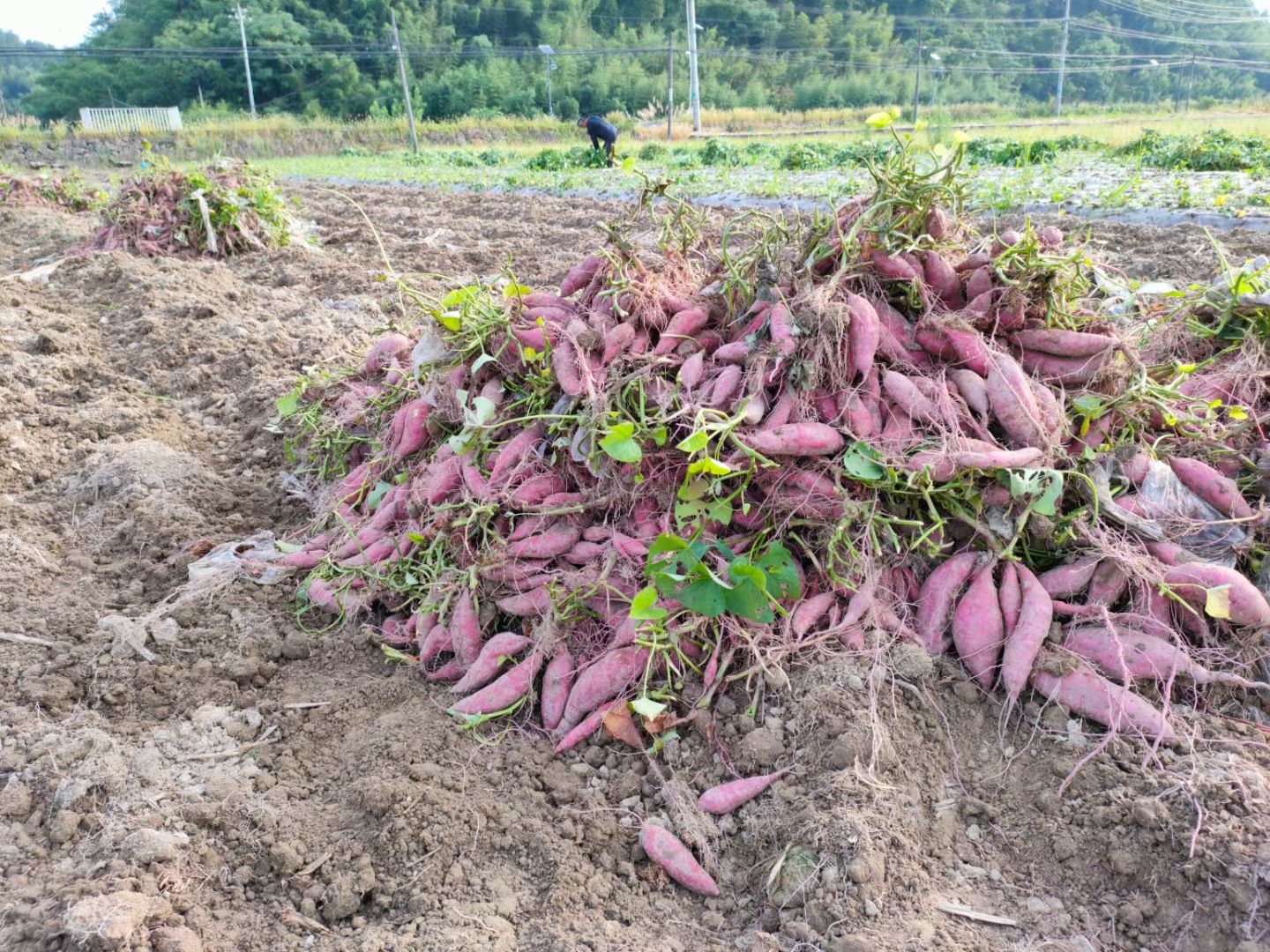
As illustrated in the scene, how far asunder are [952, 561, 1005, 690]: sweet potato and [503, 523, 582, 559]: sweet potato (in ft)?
3.62

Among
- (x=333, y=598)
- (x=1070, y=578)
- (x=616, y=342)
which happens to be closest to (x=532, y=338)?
(x=616, y=342)

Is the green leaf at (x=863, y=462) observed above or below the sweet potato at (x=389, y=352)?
below

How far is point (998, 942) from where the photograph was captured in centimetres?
163

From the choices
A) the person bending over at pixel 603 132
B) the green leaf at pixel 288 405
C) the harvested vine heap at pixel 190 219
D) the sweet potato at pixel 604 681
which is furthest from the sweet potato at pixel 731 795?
the person bending over at pixel 603 132

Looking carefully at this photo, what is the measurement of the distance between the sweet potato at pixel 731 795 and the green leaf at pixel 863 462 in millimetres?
827

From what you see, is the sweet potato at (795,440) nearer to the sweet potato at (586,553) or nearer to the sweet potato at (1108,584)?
the sweet potato at (586,553)

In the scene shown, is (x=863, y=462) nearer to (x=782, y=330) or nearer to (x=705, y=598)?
(x=782, y=330)

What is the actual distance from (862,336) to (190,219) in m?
7.44

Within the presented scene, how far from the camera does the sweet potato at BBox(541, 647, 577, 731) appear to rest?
2.23 meters

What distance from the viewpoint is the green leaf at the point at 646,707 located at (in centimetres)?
209

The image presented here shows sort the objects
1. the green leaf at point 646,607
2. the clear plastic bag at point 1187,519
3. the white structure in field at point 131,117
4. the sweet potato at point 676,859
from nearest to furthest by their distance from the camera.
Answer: the sweet potato at point 676,859 → the green leaf at point 646,607 → the clear plastic bag at point 1187,519 → the white structure in field at point 131,117

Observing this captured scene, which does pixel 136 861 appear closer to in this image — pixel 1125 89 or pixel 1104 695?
pixel 1104 695

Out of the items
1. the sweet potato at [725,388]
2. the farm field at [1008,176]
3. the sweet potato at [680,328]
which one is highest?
the farm field at [1008,176]

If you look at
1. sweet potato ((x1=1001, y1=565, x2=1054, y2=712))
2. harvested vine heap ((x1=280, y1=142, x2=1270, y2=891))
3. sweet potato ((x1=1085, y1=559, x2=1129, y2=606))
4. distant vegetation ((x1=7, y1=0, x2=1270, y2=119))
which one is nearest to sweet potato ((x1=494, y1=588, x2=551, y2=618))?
harvested vine heap ((x1=280, y1=142, x2=1270, y2=891))
